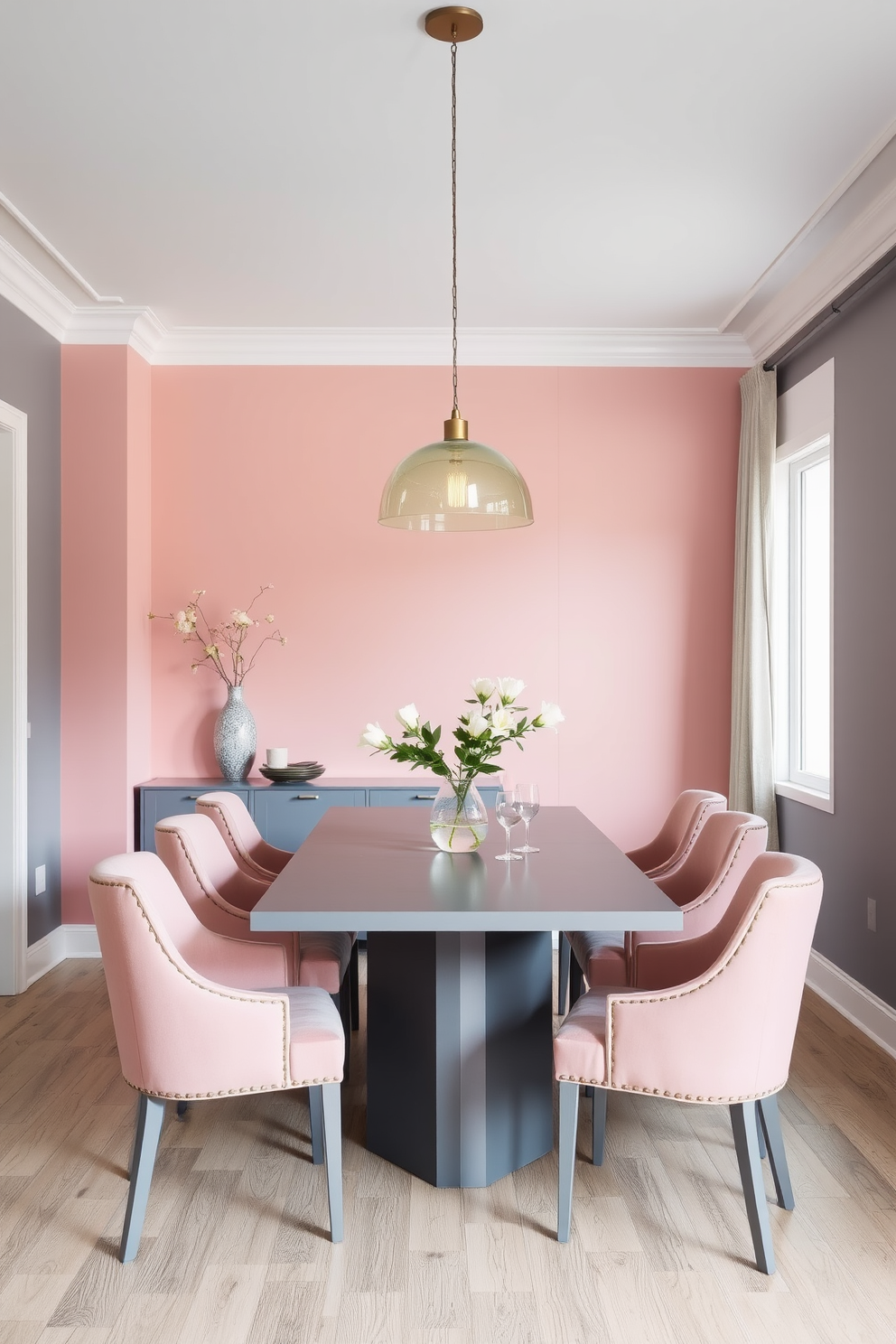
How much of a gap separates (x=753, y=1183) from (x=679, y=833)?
1.44 m

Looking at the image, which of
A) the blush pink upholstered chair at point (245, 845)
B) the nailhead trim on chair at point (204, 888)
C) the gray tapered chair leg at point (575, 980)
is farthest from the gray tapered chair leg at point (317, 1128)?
the gray tapered chair leg at point (575, 980)

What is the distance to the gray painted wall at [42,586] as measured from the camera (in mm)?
4117

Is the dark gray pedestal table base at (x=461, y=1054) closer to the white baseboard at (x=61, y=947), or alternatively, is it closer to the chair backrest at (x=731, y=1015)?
the chair backrest at (x=731, y=1015)

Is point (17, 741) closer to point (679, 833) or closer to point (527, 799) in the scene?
point (527, 799)

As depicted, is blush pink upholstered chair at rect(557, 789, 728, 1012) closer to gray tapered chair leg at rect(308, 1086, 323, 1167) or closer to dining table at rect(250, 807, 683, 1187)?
dining table at rect(250, 807, 683, 1187)

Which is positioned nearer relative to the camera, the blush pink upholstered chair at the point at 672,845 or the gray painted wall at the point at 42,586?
the blush pink upholstered chair at the point at 672,845

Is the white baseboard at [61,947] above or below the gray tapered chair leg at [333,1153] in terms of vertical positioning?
below

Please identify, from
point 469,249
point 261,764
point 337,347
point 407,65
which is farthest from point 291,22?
point 261,764

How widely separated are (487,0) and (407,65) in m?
0.32

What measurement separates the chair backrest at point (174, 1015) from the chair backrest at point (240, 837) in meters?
1.14

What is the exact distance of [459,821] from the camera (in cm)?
279

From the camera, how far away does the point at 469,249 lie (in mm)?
3799

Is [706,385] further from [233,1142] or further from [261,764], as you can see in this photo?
[233,1142]

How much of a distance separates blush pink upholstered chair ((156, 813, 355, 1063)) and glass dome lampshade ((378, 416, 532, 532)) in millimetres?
1104
